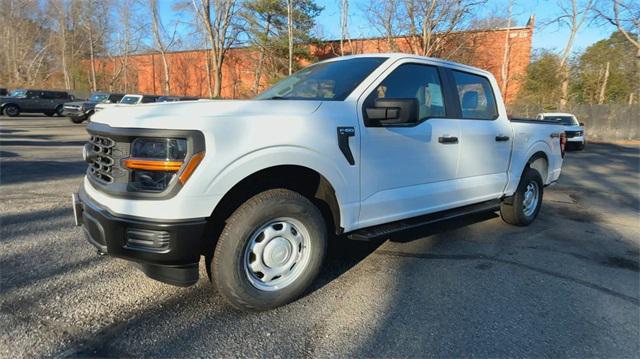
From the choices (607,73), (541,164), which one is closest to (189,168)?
(541,164)

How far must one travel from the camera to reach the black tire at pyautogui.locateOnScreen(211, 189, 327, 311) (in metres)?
2.71

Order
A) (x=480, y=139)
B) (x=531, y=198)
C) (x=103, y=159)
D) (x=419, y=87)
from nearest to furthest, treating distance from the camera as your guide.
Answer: (x=103, y=159)
(x=419, y=87)
(x=480, y=139)
(x=531, y=198)

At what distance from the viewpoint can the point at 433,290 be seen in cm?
342

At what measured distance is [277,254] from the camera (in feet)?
9.77

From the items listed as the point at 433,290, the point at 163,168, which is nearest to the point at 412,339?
the point at 433,290

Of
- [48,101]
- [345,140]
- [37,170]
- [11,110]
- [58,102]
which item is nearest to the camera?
[345,140]

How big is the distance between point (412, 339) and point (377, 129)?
1606 millimetres

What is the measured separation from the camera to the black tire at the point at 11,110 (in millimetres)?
26281

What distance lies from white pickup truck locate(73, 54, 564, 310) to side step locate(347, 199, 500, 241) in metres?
0.02

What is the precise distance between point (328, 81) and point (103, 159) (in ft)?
6.33

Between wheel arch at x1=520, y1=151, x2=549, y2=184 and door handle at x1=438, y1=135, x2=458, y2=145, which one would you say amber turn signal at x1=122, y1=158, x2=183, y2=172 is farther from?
wheel arch at x1=520, y1=151, x2=549, y2=184

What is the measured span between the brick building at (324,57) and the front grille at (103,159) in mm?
29446

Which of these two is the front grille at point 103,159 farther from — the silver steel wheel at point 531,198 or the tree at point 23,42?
the tree at point 23,42

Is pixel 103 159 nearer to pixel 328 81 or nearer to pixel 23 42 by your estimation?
pixel 328 81
